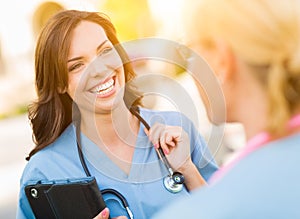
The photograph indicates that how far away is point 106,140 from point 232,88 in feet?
2.17

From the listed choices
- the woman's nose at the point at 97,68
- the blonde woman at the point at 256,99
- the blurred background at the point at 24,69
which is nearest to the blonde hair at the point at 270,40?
the blonde woman at the point at 256,99

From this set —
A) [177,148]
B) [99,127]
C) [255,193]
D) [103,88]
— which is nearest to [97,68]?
[103,88]

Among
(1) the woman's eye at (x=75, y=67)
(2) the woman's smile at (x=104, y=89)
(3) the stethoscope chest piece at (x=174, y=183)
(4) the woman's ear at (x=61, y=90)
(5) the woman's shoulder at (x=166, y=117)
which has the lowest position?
(3) the stethoscope chest piece at (x=174, y=183)

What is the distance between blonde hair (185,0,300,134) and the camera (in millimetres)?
879

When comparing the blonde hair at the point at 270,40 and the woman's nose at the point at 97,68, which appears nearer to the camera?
the blonde hair at the point at 270,40

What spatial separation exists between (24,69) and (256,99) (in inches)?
158

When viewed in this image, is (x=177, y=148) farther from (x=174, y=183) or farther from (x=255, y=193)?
(x=255, y=193)

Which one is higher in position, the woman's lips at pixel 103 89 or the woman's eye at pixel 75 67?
the woman's eye at pixel 75 67

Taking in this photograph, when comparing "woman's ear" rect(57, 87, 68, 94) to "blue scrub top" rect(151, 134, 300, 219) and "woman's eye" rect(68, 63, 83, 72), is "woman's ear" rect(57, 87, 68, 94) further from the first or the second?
"blue scrub top" rect(151, 134, 300, 219)

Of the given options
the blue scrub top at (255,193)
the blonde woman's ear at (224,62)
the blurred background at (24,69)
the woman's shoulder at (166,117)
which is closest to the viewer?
the blue scrub top at (255,193)

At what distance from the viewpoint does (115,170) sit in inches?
60.5

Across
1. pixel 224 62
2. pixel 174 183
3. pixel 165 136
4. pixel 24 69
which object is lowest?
pixel 174 183

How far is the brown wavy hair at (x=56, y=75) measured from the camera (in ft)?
4.85

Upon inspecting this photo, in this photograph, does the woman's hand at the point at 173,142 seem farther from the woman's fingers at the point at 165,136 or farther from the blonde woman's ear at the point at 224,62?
the blonde woman's ear at the point at 224,62
